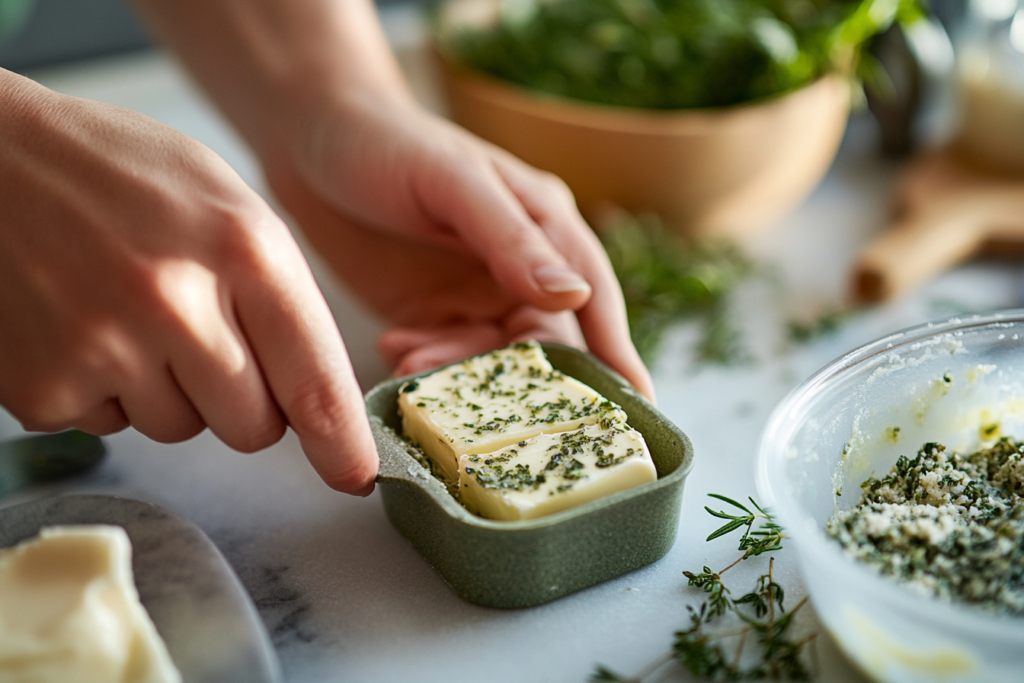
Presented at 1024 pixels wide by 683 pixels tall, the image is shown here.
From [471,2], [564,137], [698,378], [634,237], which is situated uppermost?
[471,2]

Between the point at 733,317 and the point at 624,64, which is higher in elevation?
the point at 624,64

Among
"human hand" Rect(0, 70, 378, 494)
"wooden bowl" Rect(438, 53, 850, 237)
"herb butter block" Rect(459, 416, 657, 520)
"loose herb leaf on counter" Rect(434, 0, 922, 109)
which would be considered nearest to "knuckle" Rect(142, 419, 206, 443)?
"human hand" Rect(0, 70, 378, 494)

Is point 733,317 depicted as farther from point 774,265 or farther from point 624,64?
point 624,64

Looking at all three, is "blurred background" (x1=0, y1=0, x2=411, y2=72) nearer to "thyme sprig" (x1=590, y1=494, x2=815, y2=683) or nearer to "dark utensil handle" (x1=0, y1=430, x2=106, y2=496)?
"dark utensil handle" (x1=0, y1=430, x2=106, y2=496)

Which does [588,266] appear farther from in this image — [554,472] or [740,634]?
[740,634]

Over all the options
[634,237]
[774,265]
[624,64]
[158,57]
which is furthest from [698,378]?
[158,57]
